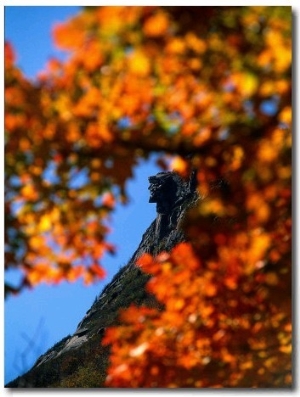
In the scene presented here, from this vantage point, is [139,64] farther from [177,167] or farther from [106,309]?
[106,309]

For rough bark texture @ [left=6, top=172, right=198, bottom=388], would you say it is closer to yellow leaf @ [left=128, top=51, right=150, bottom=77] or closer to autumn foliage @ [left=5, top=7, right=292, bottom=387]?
autumn foliage @ [left=5, top=7, right=292, bottom=387]

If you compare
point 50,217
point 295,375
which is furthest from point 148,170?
point 295,375

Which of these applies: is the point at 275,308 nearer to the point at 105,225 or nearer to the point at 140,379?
the point at 140,379

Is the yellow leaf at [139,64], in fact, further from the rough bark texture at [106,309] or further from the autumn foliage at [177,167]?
the rough bark texture at [106,309]

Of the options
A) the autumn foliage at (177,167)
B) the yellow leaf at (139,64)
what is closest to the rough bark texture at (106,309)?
the autumn foliage at (177,167)

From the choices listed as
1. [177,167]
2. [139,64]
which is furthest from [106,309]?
[139,64]
